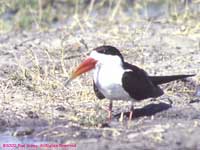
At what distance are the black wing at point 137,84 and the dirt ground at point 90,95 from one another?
22cm

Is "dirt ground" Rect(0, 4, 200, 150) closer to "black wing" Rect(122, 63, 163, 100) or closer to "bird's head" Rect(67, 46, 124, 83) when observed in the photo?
"black wing" Rect(122, 63, 163, 100)

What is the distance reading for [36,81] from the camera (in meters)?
8.20

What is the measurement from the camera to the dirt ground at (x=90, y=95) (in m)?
6.47

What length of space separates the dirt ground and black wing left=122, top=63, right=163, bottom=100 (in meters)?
0.22

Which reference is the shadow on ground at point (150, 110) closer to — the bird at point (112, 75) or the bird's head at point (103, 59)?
the bird at point (112, 75)

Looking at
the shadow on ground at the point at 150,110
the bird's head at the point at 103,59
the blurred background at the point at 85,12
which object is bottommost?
the shadow on ground at the point at 150,110

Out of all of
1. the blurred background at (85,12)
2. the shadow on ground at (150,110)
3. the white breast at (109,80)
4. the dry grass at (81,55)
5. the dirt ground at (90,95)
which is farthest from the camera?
the blurred background at (85,12)

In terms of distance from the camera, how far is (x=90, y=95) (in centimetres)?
779

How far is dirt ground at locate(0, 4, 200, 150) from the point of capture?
6.47m

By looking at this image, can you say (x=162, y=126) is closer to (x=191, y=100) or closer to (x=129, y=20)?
(x=191, y=100)

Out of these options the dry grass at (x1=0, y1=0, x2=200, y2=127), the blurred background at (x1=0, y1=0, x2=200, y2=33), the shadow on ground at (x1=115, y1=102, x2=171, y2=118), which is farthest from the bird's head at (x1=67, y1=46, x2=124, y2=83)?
the blurred background at (x1=0, y1=0, x2=200, y2=33)

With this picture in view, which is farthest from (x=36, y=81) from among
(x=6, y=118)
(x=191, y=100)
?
(x=191, y=100)

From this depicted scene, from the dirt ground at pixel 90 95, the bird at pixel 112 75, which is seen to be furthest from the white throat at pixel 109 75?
the dirt ground at pixel 90 95

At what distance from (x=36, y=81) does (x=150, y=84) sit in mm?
1544
